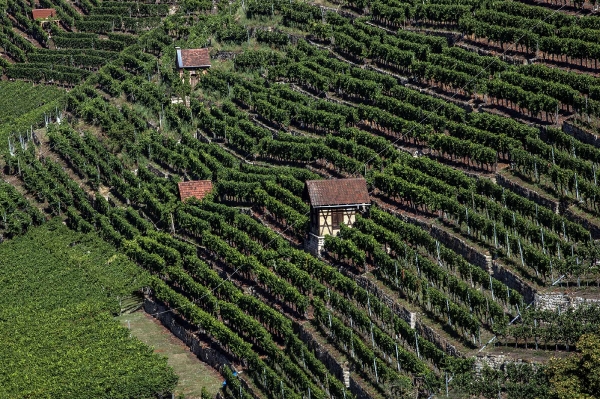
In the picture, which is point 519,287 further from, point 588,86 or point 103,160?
point 103,160

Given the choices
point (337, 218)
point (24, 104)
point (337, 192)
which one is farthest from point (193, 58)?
point (337, 218)

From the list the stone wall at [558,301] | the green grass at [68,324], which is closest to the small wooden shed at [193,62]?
the green grass at [68,324]

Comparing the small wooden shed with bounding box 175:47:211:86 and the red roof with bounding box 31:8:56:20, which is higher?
the small wooden shed with bounding box 175:47:211:86

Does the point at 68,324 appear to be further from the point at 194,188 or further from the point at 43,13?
the point at 43,13

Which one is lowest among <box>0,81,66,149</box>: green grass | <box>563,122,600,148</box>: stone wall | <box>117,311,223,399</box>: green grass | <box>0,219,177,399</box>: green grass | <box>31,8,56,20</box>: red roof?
<box>117,311,223,399</box>: green grass

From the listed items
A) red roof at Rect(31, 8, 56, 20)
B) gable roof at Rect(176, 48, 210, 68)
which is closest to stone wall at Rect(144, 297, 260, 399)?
gable roof at Rect(176, 48, 210, 68)

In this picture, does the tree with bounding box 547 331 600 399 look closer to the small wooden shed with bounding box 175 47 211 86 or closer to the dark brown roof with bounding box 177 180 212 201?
the dark brown roof with bounding box 177 180 212 201
